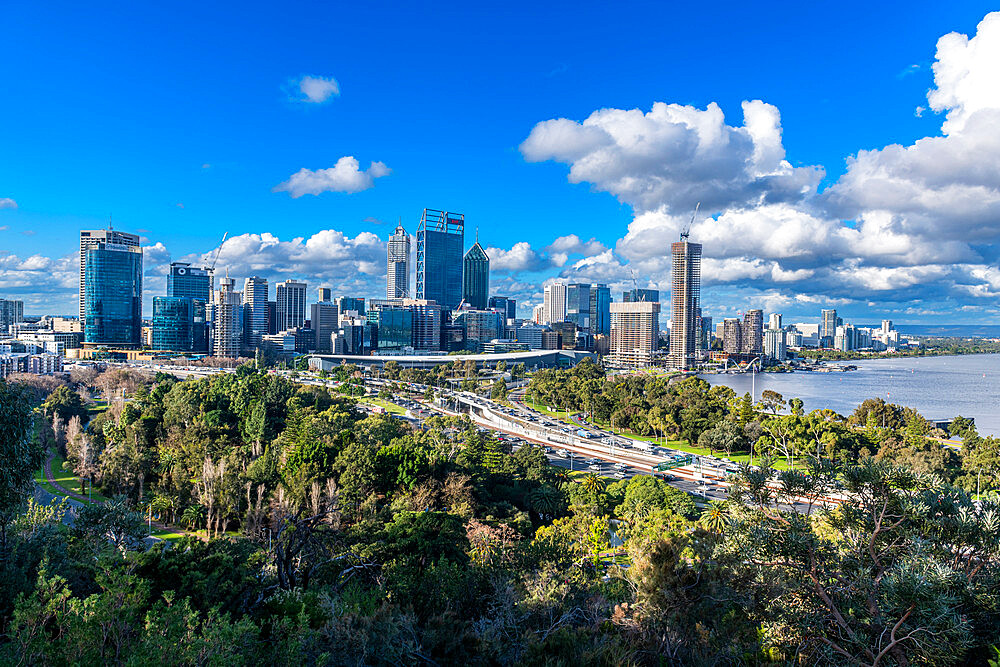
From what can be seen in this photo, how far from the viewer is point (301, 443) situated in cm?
2048

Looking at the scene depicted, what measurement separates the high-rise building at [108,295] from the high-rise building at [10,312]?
2890 cm

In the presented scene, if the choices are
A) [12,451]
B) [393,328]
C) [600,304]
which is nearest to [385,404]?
[12,451]

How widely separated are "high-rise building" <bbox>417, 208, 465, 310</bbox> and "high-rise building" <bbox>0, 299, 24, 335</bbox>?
237 feet

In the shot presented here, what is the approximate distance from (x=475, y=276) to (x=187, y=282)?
6416cm

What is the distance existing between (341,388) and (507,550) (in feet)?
132

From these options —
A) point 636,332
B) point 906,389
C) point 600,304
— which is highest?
point 600,304

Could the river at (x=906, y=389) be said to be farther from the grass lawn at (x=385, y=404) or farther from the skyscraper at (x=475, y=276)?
the skyscraper at (x=475, y=276)

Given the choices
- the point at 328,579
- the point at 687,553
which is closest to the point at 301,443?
the point at 328,579

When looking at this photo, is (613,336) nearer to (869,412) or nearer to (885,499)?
(869,412)

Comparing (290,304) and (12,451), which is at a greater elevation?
(290,304)

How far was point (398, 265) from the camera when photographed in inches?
5906

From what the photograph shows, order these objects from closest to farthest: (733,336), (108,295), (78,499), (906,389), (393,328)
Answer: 1. (78,499)
2. (906,389)
3. (108,295)
4. (393,328)
5. (733,336)

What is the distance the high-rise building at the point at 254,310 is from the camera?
83375 mm

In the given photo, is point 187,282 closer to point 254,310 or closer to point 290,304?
point 254,310
